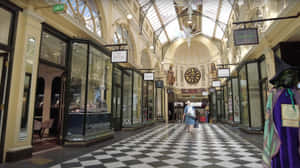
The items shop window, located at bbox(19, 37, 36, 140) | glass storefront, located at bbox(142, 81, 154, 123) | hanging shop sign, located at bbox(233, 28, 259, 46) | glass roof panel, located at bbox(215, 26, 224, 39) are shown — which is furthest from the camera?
glass roof panel, located at bbox(215, 26, 224, 39)

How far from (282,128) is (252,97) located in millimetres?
Result: 7490

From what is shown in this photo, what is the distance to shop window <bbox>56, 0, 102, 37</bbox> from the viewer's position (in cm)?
593

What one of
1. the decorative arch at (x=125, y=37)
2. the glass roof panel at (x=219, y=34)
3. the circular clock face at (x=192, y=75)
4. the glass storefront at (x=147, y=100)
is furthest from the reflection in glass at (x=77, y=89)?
the circular clock face at (x=192, y=75)

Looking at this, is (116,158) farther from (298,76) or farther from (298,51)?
(298,51)

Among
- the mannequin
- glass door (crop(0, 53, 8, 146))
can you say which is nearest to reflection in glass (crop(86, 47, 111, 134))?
glass door (crop(0, 53, 8, 146))

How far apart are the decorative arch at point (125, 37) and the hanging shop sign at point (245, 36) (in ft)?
18.3

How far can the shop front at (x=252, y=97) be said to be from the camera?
26.6 feet

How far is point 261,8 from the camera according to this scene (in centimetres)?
731

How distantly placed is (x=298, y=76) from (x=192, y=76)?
22.2 m

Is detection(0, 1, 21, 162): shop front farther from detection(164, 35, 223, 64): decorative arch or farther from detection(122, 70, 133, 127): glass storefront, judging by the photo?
detection(164, 35, 223, 64): decorative arch

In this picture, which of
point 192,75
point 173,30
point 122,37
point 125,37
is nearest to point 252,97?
point 122,37

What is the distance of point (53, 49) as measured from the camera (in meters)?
5.02

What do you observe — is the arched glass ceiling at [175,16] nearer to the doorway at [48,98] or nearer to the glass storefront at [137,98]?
the glass storefront at [137,98]

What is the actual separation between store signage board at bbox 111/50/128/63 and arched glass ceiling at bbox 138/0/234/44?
7136 millimetres
